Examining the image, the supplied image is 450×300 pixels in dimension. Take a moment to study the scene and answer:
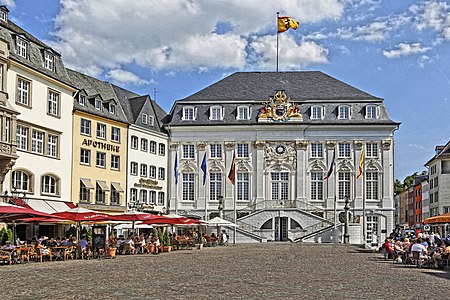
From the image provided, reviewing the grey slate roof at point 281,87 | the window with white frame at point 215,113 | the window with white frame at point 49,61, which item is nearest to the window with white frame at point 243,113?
the grey slate roof at point 281,87

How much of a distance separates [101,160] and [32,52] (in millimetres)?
13388

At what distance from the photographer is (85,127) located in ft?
181

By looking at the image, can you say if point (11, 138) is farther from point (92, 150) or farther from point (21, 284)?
point (21, 284)

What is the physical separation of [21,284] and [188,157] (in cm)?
5137

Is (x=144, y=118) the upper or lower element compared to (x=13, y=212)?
upper

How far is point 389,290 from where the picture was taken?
18.6m

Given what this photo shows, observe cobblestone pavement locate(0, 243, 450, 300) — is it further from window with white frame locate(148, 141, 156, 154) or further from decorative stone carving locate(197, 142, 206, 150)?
decorative stone carving locate(197, 142, 206, 150)

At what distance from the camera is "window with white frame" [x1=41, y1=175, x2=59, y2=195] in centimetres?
4797

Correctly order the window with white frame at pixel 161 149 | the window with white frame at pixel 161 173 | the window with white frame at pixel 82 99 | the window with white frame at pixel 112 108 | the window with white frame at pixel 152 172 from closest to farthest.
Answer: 1. the window with white frame at pixel 82 99
2. the window with white frame at pixel 112 108
3. the window with white frame at pixel 152 172
4. the window with white frame at pixel 161 173
5. the window with white frame at pixel 161 149

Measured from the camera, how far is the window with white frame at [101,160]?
2256 inches

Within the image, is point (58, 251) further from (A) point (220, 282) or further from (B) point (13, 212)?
(A) point (220, 282)

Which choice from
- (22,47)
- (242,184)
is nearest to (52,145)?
(22,47)

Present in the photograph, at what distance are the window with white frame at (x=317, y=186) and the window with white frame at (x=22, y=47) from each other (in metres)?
33.2

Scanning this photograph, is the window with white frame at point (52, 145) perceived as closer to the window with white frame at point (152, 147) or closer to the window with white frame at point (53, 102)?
the window with white frame at point (53, 102)
